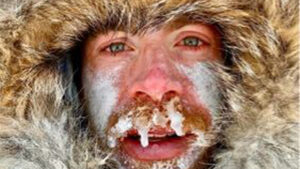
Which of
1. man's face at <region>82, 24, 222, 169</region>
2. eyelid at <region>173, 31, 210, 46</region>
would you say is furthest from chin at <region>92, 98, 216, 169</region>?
eyelid at <region>173, 31, 210, 46</region>

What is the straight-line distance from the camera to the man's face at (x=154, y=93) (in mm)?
2715

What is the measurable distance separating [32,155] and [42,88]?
8.1 inches

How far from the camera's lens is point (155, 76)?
274cm

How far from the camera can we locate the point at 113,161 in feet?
9.10

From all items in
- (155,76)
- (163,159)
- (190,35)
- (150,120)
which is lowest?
(163,159)

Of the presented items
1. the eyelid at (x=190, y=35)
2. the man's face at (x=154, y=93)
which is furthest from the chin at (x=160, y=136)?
the eyelid at (x=190, y=35)

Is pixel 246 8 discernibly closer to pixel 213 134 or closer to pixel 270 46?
pixel 270 46

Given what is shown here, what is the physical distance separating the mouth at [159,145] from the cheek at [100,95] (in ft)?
0.37

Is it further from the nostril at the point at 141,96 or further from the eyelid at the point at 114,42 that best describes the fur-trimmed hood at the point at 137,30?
the nostril at the point at 141,96

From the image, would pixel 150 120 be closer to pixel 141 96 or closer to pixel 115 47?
pixel 141 96

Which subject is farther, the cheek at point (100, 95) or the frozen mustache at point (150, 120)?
the cheek at point (100, 95)

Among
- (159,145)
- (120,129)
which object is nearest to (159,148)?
(159,145)

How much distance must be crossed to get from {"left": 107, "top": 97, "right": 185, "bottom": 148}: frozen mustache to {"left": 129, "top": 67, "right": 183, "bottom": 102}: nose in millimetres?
30

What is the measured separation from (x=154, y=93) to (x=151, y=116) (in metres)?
0.06
